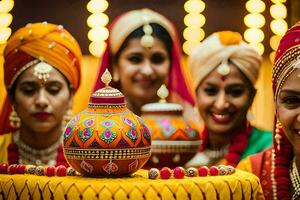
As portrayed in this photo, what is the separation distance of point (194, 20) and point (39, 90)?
182cm

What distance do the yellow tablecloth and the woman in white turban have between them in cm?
140

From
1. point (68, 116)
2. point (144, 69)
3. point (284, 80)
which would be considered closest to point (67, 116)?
point (68, 116)

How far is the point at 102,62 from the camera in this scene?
504cm

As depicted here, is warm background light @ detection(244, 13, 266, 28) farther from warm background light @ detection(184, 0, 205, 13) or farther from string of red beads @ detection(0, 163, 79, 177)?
string of red beads @ detection(0, 163, 79, 177)

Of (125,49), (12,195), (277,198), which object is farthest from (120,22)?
(12,195)

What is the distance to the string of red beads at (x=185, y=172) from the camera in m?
2.83

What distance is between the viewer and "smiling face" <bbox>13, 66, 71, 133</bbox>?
13.7 feet

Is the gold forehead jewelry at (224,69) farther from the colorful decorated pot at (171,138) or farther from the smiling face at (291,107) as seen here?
the smiling face at (291,107)

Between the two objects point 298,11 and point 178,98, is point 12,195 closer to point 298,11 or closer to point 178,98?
point 178,98

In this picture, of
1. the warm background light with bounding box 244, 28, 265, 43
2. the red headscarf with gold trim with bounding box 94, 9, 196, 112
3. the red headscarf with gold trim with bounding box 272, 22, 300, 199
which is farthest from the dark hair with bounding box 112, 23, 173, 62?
the red headscarf with gold trim with bounding box 272, 22, 300, 199

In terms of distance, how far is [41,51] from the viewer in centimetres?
420

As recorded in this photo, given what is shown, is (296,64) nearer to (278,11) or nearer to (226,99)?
(226,99)

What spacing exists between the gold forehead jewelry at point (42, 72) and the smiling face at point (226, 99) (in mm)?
889

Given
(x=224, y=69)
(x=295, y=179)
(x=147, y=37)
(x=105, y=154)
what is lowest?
(x=295, y=179)
